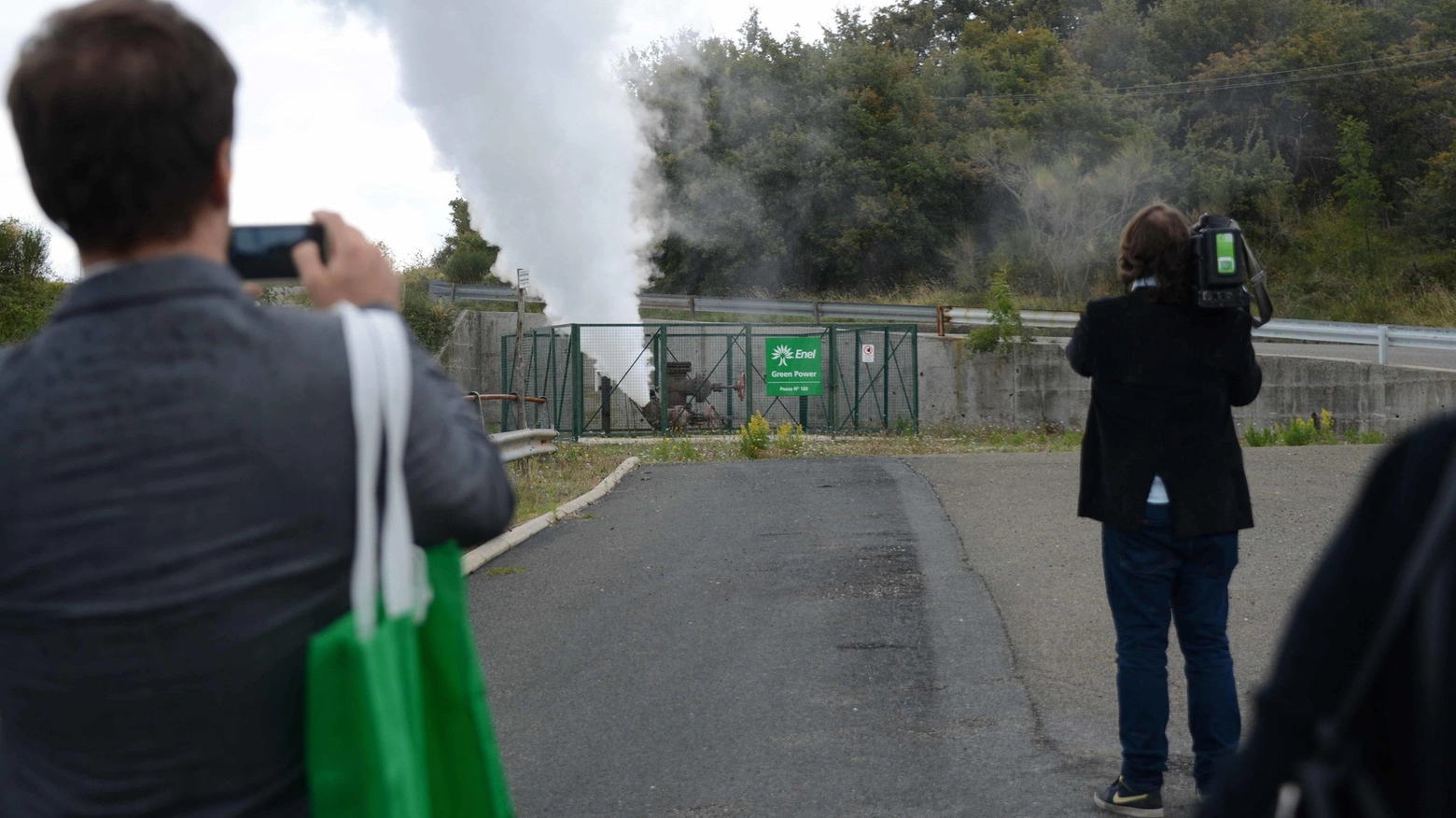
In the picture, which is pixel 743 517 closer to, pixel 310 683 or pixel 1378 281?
pixel 310 683

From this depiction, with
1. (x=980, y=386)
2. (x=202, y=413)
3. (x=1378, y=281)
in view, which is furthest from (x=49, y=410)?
(x=1378, y=281)

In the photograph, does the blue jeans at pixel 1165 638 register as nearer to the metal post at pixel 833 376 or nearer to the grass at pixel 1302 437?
the grass at pixel 1302 437

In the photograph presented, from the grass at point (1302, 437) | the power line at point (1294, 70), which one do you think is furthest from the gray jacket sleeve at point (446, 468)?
the power line at point (1294, 70)

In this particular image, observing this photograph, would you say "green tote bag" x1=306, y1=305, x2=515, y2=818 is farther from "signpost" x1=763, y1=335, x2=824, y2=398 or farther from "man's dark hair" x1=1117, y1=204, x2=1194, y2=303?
"signpost" x1=763, y1=335, x2=824, y2=398

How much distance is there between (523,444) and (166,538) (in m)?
13.7

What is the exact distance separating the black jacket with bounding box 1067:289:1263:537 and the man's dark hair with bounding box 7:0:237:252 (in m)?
3.42

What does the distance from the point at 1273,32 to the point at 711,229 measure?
21.0 metres

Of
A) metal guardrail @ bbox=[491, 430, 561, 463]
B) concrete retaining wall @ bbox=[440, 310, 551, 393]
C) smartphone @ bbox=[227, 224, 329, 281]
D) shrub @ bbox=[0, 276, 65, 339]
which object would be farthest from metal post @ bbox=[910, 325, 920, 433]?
smartphone @ bbox=[227, 224, 329, 281]

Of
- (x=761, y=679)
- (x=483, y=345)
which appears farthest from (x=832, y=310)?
(x=761, y=679)

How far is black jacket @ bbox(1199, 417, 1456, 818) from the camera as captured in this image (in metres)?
1.08

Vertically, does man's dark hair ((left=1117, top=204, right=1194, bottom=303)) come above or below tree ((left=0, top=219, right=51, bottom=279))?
below

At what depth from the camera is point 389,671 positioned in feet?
4.79

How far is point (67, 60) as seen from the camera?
144cm

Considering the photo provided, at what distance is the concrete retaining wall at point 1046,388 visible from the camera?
22.3m
